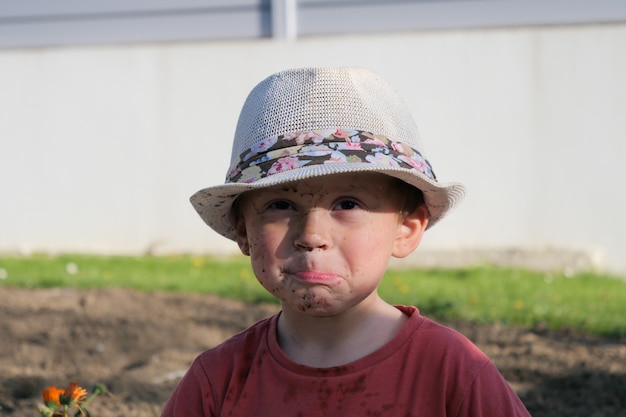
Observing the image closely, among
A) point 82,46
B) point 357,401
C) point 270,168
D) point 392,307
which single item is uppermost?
point 82,46

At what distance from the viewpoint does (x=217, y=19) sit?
8.96 metres

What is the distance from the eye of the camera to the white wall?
8.05 m

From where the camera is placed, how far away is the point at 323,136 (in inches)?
79.6

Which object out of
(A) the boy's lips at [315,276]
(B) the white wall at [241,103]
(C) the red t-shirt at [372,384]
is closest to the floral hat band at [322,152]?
(A) the boy's lips at [315,276]

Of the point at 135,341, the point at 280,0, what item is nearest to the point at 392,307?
the point at 135,341

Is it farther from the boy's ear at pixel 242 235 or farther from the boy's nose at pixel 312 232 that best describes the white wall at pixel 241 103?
the boy's nose at pixel 312 232

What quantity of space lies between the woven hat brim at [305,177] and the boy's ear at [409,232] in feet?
0.10

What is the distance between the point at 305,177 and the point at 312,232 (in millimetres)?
137

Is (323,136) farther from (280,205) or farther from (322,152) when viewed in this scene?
(280,205)

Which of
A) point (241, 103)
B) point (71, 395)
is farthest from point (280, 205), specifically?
point (241, 103)

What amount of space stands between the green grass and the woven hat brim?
9.73ft

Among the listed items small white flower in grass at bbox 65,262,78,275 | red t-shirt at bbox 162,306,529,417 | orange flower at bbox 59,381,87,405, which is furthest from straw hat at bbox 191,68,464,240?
small white flower in grass at bbox 65,262,78,275

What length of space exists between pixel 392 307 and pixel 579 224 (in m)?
6.12

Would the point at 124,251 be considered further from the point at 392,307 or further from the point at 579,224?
the point at 392,307
